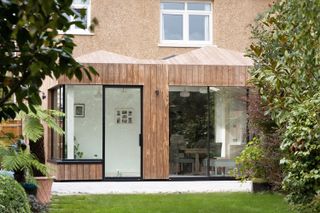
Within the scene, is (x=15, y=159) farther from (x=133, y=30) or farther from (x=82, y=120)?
(x=133, y=30)

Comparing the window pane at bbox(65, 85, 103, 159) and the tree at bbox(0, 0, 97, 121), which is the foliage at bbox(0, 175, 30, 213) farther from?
the window pane at bbox(65, 85, 103, 159)

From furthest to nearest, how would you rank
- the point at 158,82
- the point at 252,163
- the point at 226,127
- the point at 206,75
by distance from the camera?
the point at 226,127
the point at 206,75
the point at 158,82
the point at 252,163

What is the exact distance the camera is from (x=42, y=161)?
1192 centimetres

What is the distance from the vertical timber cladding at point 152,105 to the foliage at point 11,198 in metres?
11.2

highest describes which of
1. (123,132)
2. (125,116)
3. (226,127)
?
(125,116)

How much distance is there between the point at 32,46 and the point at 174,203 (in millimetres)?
11465

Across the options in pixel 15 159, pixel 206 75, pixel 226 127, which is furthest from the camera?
pixel 226 127

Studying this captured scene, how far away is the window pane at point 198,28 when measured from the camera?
984 inches

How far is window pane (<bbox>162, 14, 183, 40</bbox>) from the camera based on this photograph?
982 inches

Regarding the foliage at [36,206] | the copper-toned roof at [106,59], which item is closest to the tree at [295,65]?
the foliage at [36,206]

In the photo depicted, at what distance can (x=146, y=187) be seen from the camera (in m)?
17.6

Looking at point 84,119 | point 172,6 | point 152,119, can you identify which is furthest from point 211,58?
point 84,119

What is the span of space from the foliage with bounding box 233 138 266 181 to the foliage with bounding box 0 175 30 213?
8.17 metres

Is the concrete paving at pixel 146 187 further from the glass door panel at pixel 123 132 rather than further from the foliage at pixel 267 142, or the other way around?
the foliage at pixel 267 142
